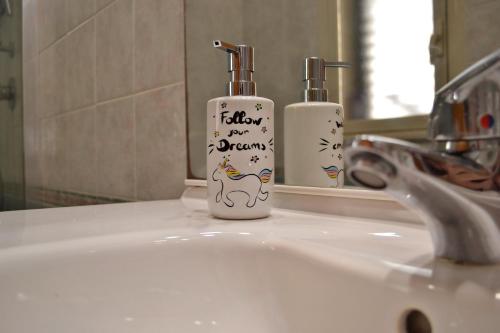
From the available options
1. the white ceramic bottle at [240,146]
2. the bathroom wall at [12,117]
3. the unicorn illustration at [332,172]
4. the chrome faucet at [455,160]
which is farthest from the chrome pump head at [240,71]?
the bathroom wall at [12,117]

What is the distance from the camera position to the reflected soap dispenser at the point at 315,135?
1.55ft

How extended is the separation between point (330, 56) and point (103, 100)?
57 cm

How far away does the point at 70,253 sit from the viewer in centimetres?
32

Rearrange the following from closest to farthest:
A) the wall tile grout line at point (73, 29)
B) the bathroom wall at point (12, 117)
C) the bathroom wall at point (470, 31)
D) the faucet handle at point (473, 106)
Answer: the faucet handle at point (473, 106) → the bathroom wall at point (470, 31) → the wall tile grout line at point (73, 29) → the bathroom wall at point (12, 117)

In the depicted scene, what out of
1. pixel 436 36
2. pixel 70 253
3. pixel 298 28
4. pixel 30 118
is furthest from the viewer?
pixel 30 118

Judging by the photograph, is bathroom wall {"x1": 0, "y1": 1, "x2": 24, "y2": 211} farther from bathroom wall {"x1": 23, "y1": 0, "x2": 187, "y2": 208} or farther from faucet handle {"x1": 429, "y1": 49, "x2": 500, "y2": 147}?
faucet handle {"x1": 429, "y1": 49, "x2": 500, "y2": 147}

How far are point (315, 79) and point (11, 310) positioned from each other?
364 mm

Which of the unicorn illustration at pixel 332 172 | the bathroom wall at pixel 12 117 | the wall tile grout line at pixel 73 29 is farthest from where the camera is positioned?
the bathroom wall at pixel 12 117

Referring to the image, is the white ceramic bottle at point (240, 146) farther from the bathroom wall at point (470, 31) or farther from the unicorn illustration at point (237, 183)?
the bathroom wall at point (470, 31)

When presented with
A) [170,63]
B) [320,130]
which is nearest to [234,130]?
[320,130]

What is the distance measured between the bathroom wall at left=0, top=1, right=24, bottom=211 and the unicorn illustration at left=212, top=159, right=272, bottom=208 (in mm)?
1103

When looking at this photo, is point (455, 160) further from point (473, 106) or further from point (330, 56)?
point (330, 56)

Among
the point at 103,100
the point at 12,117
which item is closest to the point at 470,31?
the point at 103,100

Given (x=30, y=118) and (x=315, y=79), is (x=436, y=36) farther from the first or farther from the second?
(x=30, y=118)
